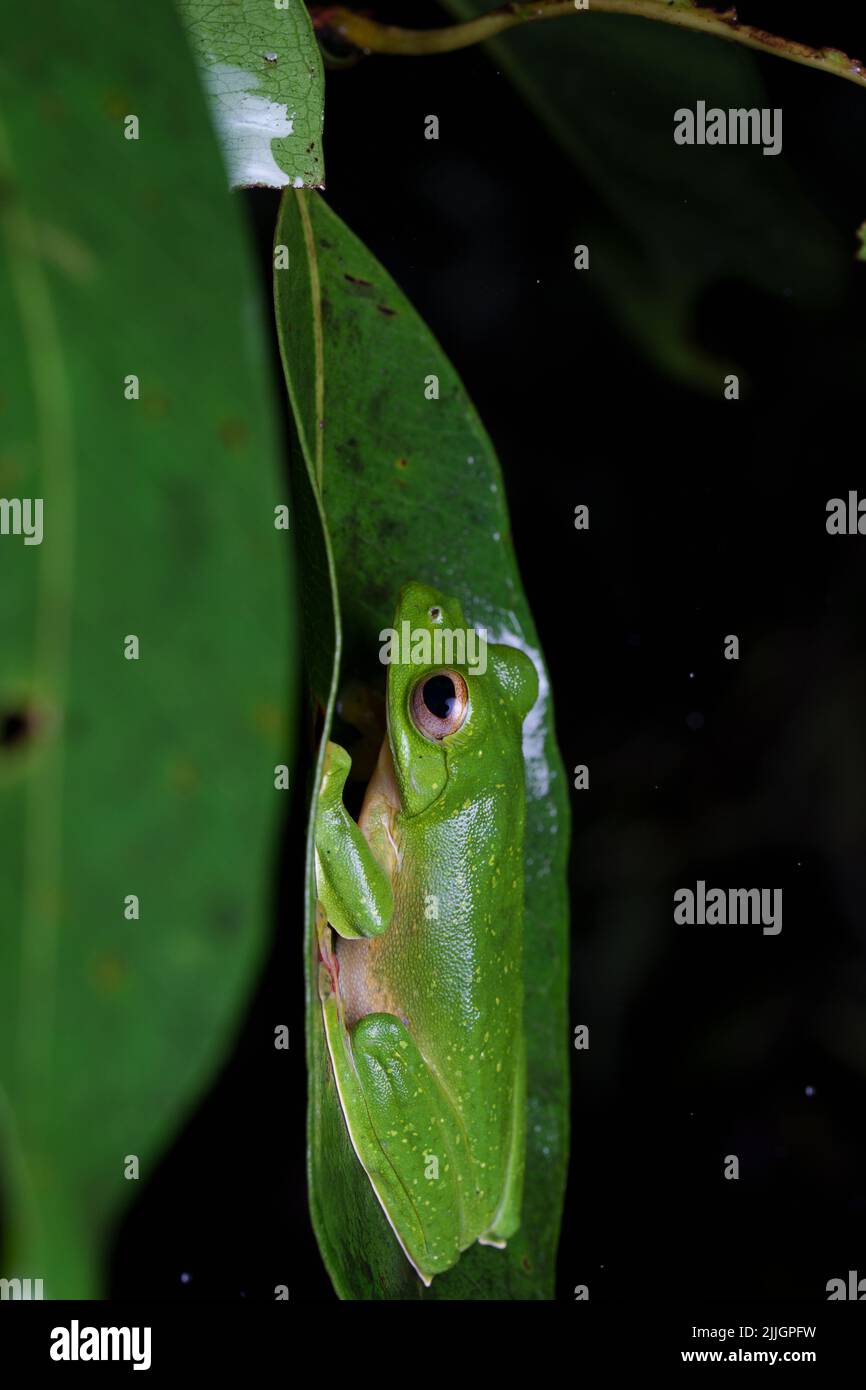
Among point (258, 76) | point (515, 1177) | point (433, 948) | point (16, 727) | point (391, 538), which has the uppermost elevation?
point (258, 76)

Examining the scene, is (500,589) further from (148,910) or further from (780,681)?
(780,681)
